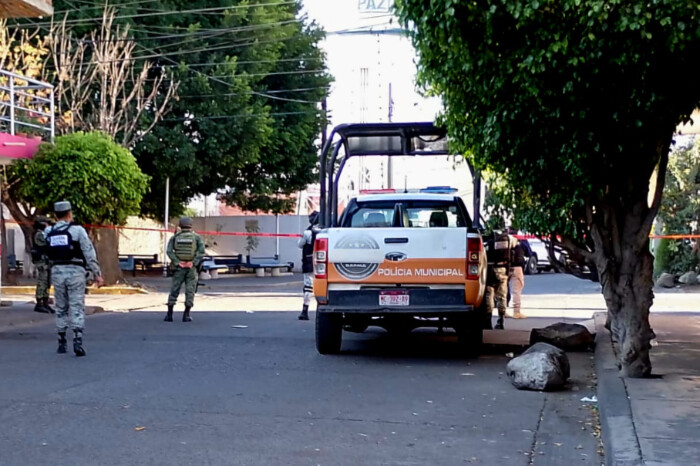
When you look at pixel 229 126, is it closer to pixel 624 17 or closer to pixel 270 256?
pixel 270 256

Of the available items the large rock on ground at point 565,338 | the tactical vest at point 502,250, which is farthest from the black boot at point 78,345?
the tactical vest at point 502,250

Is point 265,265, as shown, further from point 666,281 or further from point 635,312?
point 635,312

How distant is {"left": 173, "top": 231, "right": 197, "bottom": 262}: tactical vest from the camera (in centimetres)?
1584

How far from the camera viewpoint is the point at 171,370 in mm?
10297

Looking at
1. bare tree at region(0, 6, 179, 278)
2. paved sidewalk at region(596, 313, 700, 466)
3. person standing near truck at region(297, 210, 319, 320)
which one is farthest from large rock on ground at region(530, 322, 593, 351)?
bare tree at region(0, 6, 179, 278)

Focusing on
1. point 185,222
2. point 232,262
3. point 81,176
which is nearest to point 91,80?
point 81,176

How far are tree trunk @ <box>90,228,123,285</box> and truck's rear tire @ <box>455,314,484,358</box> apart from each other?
570 inches

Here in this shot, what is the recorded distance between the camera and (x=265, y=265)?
1334 inches

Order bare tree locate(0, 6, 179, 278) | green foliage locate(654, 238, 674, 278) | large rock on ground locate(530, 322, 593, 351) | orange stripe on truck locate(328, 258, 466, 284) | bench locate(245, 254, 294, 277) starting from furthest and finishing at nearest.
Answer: bench locate(245, 254, 294, 277), green foliage locate(654, 238, 674, 278), bare tree locate(0, 6, 179, 278), large rock on ground locate(530, 322, 593, 351), orange stripe on truck locate(328, 258, 466, 284)

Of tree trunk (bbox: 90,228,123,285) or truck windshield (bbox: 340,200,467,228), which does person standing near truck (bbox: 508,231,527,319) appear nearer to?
truck windshield (bbox: 340,200,467,228)

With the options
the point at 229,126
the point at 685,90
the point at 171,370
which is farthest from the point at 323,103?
the point at 685,90

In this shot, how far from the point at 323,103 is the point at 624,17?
25322 mm

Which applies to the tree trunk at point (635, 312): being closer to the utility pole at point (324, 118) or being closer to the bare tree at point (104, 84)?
the bare tree at point (104, 84)

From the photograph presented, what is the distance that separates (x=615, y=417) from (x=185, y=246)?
10146 millimetres
